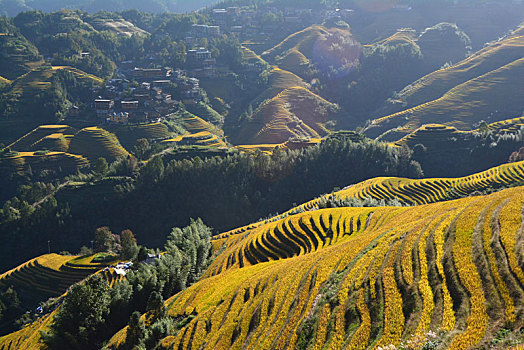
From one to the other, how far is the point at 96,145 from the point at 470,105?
Result: 90.4 meters

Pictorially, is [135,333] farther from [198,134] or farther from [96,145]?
[198,134]

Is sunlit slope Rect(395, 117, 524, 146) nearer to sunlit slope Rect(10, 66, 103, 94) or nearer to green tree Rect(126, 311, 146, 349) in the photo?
green tree Rect(126, 311, 146, 349)

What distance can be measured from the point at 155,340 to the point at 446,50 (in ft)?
468

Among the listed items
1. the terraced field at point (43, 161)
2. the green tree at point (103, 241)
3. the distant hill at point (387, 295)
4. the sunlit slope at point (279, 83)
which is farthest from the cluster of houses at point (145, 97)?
the distant hill at point (387, 295)

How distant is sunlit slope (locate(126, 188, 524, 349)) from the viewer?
1216 centimetres

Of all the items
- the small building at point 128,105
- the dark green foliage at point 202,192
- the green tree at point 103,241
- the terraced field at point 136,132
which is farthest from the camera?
the small building at point 128,105

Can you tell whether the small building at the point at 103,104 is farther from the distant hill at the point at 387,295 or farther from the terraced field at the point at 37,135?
the distant hill at the point at 387,295

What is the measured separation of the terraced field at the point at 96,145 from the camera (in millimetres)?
81125

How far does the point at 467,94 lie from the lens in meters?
97.4

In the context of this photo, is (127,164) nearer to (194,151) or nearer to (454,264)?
(194,151)

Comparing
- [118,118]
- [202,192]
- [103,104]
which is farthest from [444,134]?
[103,104]

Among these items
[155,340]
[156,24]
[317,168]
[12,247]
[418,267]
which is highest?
[156,24]

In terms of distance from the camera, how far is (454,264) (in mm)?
14430

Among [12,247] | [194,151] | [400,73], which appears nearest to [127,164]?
[194,151]
